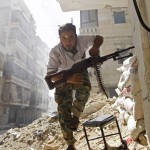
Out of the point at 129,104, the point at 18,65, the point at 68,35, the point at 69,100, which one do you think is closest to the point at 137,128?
the point at 69,100

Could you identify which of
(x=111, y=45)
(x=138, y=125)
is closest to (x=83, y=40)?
(x=138, y=125)

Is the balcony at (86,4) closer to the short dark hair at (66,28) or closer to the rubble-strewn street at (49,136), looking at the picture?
the short dark hair at (66,28)

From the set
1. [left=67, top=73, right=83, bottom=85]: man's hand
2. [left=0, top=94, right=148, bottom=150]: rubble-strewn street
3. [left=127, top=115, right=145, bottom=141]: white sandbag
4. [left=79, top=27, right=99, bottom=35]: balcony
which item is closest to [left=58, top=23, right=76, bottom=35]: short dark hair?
[left=67, top=73, right=83, bottom=85]: man's hand

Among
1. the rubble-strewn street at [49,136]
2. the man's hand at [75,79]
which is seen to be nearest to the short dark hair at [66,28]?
the man's hand at [75,79]

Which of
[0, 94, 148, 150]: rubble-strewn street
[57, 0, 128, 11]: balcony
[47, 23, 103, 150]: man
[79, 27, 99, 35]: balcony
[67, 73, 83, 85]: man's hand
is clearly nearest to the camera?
[67, 73, 83, 85]: man's hand

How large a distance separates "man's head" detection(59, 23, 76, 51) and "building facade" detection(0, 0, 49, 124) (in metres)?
21.7

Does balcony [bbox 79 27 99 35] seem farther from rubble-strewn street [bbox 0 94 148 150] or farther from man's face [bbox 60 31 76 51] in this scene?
man's face [bbox 60 31 76 51]

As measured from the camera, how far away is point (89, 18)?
15.2 meters

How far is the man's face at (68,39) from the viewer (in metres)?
2.35

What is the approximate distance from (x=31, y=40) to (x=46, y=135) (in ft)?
101

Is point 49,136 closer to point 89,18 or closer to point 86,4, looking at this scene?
point 86,4

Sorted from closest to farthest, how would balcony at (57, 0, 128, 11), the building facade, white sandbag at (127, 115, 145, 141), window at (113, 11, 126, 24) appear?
white sandbag at (127, 115, 145, 141) < balcony at (57, 0, 128, 11) < window at (113, 11, 126, 24) < the building facade

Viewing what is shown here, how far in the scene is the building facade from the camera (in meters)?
24.6

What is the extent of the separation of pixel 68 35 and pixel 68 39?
46 millimetres
